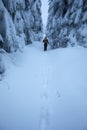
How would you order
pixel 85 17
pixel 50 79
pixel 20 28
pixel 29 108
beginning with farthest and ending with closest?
pixel 20 28 → pixel 85 17 → pixel 50 79 → pixel 29 108

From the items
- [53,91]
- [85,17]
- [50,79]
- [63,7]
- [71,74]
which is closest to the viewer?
[53,91]

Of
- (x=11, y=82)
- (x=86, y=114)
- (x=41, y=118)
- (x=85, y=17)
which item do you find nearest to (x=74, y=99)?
(x=86, y=114)

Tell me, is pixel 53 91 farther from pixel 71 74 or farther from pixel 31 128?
pixel 31 128

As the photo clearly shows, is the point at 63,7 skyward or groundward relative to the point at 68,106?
skyward

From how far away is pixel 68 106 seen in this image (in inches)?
151

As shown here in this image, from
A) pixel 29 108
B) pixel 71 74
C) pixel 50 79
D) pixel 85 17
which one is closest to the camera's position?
pixel 29 108

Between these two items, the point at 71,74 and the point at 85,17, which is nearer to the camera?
the point at 71,74

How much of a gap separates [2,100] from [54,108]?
172cm

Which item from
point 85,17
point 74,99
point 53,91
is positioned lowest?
point 53,91

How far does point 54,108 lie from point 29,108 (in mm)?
792

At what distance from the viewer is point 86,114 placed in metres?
3.49

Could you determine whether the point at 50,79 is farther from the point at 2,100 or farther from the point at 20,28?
the point at 20,28

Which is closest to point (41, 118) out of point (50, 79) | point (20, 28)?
point (50, 79)

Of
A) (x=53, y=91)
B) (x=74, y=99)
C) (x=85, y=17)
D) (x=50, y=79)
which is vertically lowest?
(x=50, y=79)
